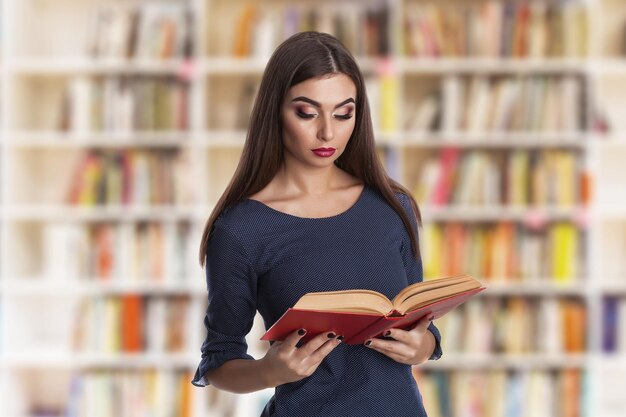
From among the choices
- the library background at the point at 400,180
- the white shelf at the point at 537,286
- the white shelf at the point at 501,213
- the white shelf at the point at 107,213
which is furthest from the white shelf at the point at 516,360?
the white shelf at the point at 107,213

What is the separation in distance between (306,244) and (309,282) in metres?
0.06

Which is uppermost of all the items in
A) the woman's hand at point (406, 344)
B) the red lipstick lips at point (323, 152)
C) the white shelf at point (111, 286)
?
the red lipstick lips at point (323, 152)

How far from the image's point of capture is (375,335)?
1.34 meters

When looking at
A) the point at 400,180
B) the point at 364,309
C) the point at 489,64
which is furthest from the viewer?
the point at 400,180

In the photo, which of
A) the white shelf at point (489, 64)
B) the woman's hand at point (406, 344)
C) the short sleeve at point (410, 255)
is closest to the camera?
the woman's hand at point (406, 344)

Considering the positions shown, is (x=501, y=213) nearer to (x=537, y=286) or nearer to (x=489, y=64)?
(x=537, y=286)

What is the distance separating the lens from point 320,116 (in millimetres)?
1406

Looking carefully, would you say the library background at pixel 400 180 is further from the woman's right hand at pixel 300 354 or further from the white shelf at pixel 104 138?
the woman's right hand at pixel 300 354

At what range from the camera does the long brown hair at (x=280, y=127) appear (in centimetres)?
141

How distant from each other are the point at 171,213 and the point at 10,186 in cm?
69

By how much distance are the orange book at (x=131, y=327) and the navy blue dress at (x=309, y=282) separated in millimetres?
2518

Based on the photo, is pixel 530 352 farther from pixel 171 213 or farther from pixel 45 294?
pixel 45 294

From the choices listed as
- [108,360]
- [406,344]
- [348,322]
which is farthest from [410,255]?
[108,360]

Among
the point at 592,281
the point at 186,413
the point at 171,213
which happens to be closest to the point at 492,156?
the point at 592,281
